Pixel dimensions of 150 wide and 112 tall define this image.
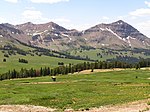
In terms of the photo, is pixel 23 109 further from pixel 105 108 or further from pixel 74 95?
pixel 74 95

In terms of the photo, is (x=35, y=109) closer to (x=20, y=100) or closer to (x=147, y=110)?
(x=20, y=100)

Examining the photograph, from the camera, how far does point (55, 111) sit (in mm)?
47156

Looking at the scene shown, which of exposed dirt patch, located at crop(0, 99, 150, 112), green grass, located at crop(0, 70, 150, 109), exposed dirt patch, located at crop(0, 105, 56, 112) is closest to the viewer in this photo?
exposed dirt patch, located at crop(0, 99, 150, 112)

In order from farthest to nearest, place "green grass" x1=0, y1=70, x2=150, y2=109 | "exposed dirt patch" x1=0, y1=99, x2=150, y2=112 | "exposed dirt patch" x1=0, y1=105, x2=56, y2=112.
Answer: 1. "green grass" x1=0, y1=70, x2=150, y2=109
2. "exposed dirt patch" x1=0, y1=105, x2=56, y2=112
3. "exposed dirt patch" x1=0, y1=99, x2=150, y2=112

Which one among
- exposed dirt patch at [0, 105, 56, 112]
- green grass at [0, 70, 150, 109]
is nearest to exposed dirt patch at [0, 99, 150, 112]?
exposed dirt patch at [0, 105, 56, 112]

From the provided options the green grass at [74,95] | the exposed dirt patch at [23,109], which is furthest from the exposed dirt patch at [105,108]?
the green grass at [74,95]

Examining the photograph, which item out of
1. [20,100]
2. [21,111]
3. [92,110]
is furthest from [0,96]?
[92,110]

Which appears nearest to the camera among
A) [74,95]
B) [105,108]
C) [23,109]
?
[105,108]

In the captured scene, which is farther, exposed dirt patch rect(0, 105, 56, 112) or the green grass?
the green grass

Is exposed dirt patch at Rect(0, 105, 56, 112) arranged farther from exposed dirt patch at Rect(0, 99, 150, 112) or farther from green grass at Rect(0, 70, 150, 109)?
green grass at Rect(0, 70, 150, 109)

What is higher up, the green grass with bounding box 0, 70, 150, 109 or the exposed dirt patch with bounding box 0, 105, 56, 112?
the green grass with bounding box 0, 70, 150, 109

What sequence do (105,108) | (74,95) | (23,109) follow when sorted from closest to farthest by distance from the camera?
(105,108)
(23,109)
(74,95)

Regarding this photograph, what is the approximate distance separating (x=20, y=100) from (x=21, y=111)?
1305 cm

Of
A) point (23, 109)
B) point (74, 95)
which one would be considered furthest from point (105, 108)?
point (74, 95)
